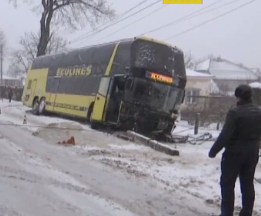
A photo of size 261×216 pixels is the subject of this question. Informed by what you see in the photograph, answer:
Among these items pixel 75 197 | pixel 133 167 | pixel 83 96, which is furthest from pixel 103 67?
pixel 75 197

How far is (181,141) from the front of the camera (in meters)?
17.2

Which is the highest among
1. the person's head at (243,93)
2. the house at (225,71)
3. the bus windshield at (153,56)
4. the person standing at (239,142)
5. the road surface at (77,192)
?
the house at (225,71)

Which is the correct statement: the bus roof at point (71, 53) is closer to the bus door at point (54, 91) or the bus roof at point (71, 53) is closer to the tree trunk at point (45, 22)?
the bus door at point (54, 91)

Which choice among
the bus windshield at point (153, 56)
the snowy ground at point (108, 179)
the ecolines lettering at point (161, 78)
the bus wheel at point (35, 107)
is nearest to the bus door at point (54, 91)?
the bus wheel at point (35, 107)

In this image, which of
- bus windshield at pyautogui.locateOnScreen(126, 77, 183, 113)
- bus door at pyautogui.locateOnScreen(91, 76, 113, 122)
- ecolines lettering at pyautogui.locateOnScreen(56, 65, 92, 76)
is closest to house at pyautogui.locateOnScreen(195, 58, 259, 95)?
ecolines lettering at pyautogui.locateOnScreen(56, 65, 92, 76)

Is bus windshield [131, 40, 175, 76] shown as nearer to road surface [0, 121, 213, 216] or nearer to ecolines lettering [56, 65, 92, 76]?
ecolines lettering [56, 65, 92, 76]

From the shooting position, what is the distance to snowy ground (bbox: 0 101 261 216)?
6609 millimetres

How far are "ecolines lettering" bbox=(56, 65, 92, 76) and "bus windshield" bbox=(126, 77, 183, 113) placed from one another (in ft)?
14.6

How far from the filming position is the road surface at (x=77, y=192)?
6.30m

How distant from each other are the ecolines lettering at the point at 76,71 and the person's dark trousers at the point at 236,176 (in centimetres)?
1580

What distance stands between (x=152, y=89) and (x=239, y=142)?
1197 centimetres

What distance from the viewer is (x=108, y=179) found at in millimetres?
8727

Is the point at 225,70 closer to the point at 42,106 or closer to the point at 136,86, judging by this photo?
the point at 42,106

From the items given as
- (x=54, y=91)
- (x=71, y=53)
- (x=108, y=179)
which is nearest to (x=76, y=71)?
(x=71, y=53)
